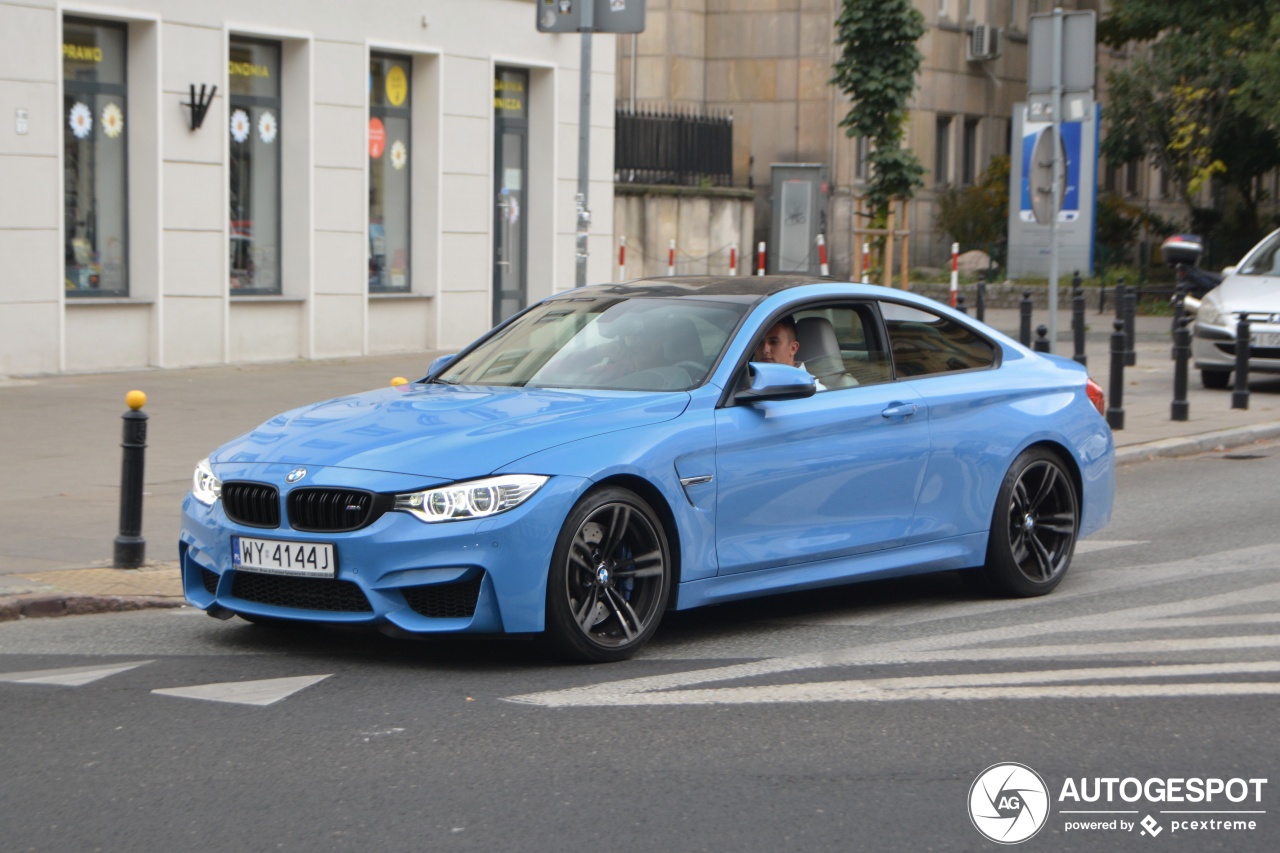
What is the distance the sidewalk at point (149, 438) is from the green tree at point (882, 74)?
4.48 m

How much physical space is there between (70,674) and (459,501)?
158cm

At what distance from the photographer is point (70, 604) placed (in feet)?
25.1

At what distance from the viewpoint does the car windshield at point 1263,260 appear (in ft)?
64.2

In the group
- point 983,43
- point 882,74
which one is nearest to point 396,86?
point 882,74

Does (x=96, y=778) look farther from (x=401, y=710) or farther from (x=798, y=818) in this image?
(x=798, y=818)

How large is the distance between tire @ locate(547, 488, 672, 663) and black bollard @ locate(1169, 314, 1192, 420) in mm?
10402

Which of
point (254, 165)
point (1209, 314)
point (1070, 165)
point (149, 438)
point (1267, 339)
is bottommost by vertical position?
point (149, 438)

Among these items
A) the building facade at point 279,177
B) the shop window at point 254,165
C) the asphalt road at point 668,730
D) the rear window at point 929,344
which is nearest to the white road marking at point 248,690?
the asphalt road at point 668,730

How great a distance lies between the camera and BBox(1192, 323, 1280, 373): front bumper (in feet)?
60.0

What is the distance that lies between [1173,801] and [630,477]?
2319 mm

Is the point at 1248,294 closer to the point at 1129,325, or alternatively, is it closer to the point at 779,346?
the point at 1129,325

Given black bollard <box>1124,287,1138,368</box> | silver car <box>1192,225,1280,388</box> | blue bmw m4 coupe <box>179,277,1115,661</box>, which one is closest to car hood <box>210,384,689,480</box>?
blue bmw m4 coupe <box>179,277,1115,661</box>

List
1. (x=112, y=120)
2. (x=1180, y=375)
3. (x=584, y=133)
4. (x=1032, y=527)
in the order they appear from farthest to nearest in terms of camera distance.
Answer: (x=112, y=120), (x=1180, y=375), (x=584, y=133), (x=1032, y=527)

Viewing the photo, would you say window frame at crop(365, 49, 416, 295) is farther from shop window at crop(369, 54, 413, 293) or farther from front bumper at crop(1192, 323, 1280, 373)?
front bumper at crop(1192, 323, 1280, 373)
